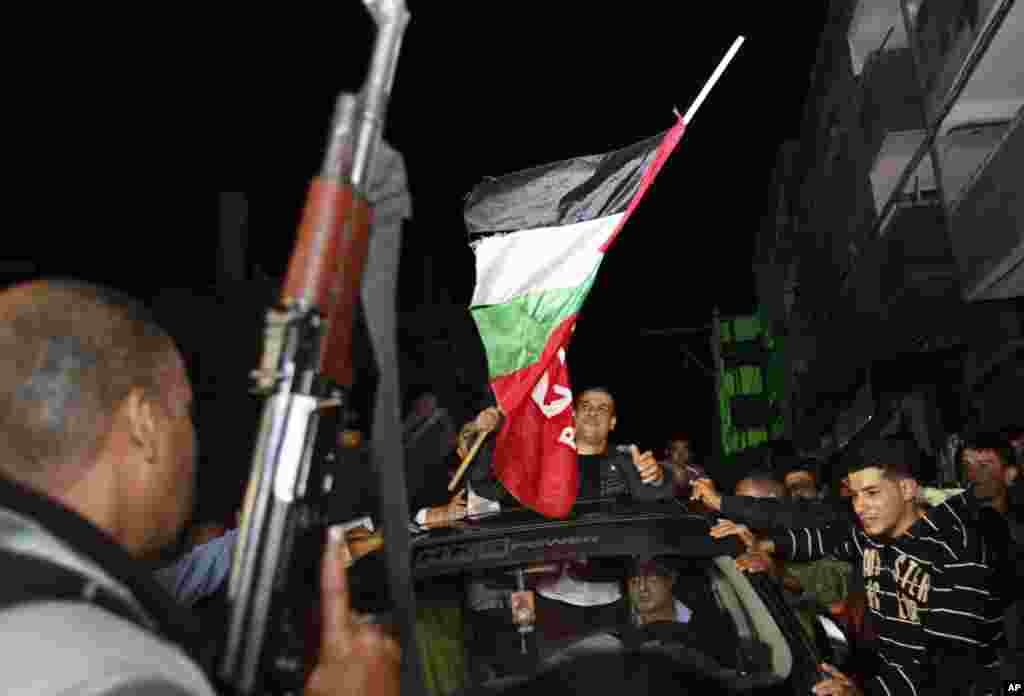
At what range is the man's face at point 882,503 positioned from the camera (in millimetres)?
4305

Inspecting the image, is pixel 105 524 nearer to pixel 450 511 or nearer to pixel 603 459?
pixel 450 511

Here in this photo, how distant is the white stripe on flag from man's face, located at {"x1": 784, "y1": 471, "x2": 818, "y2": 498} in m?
3.62

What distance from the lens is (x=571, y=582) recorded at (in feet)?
12.2

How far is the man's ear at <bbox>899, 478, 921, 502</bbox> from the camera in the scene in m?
4.35

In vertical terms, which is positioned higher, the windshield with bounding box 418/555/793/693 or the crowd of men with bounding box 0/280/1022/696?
the crowd of men with bounding box 0/280/1022/696

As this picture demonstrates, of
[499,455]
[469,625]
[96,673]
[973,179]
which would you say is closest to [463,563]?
[469,625]

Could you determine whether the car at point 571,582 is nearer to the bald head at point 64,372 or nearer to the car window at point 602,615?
the car window at point 602,615

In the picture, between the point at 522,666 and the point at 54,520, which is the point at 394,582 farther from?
the point at 522,666

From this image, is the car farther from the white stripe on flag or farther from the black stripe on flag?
the black stripe on flag

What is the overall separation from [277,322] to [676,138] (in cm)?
355

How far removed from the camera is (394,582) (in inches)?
73.7

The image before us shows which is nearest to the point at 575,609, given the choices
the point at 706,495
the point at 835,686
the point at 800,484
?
the point at 835,686

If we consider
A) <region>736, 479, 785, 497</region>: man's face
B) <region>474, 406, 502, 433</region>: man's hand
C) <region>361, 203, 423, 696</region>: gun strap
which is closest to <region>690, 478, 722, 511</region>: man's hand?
<region>474, 406, 502, 433</region>: man's hand

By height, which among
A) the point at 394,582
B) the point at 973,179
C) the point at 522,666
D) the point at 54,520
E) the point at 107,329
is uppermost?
the point at 973,179
